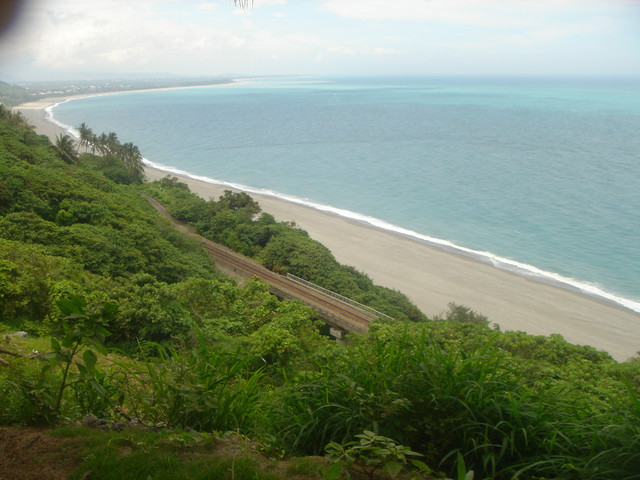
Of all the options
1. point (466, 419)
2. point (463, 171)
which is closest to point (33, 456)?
point (466, 419)

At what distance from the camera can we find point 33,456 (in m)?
2.68

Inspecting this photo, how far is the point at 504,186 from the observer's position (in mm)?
46031

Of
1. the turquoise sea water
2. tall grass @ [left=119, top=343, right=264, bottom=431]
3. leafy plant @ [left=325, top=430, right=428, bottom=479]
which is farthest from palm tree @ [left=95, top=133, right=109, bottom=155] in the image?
leafy plant @ [left=325, top=430, right=428, bottom=479]

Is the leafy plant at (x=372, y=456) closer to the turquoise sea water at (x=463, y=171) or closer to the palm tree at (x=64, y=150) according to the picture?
the turquoise sea water at (x=463, y=171)

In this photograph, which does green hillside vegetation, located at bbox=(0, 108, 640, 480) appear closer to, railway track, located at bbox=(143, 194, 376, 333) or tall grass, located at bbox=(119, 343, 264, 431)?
tall grass, located at bbox=(119, 343, 264, 431)

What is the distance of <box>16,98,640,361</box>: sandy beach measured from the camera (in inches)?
852

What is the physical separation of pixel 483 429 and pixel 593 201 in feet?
147

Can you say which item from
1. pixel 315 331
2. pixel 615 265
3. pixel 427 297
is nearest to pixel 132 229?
pixel 315 331

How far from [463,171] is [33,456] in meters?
53.8

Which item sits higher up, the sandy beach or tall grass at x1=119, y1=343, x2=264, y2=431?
tall grass at x1=119, y1=343, x2=264, y2=431

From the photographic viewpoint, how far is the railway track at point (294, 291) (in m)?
17.5

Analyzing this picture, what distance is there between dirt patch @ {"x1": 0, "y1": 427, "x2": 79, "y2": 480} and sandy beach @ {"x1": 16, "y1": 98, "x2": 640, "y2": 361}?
21270 mm

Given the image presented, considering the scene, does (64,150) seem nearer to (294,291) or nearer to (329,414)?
(294,291)

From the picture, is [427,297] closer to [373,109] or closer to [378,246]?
[378,246]
